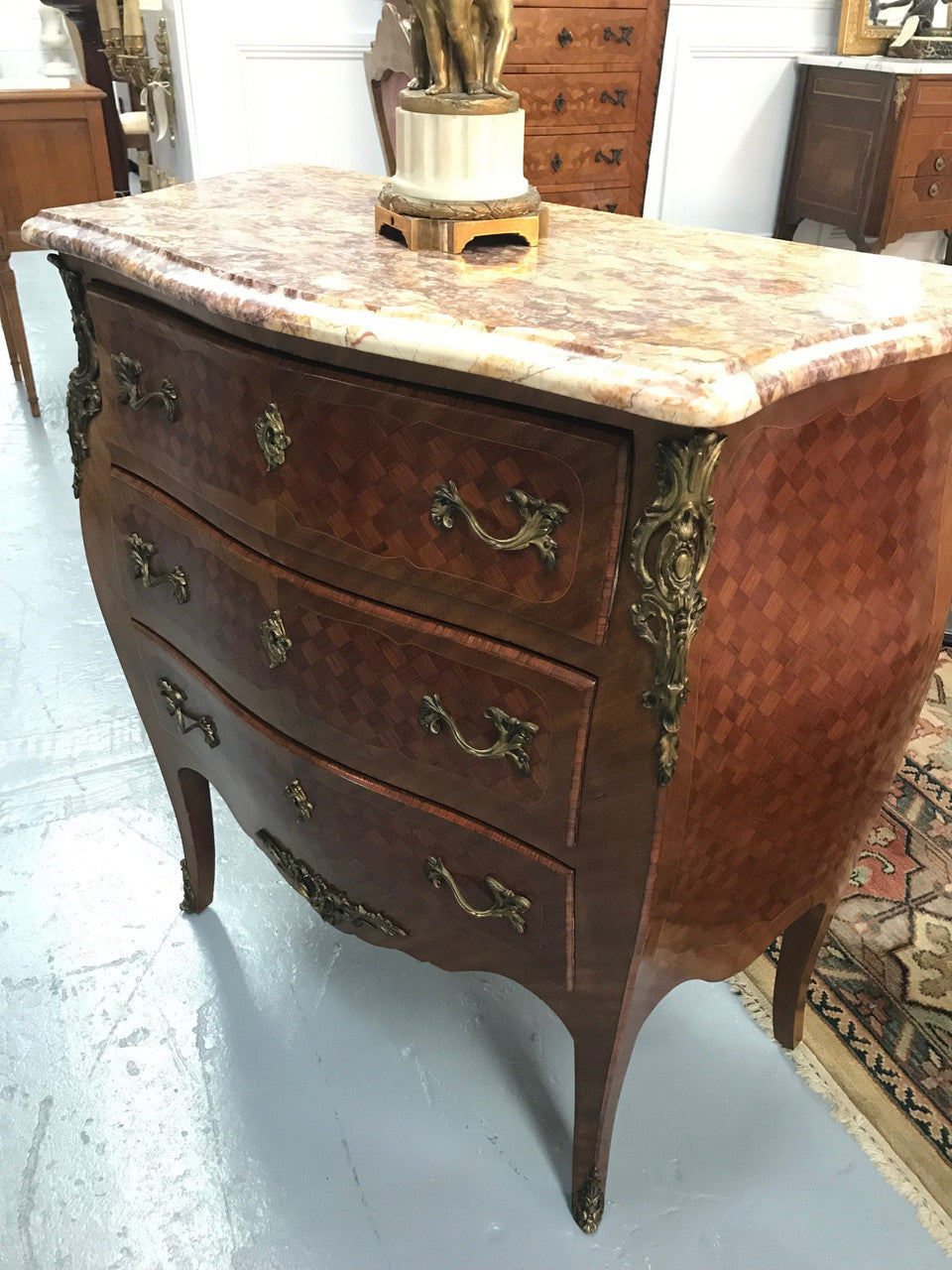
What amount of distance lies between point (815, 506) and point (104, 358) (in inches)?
32.8

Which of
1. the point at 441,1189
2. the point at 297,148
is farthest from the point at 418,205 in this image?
the point at 297,148

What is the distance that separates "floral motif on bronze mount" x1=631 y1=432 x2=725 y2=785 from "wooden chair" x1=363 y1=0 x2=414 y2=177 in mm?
1741

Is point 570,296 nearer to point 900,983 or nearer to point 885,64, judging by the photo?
point 900,983

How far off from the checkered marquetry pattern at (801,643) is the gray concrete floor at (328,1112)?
0.45 metres

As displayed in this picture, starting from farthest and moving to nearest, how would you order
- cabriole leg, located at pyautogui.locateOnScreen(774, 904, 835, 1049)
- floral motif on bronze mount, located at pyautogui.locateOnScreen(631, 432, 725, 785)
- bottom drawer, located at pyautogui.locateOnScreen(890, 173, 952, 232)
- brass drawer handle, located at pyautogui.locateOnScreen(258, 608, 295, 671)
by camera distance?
1. bottom drawer, located at pyautogui.locateOnScreen(890, 173, 952, 232)
2. cabriole leg, located at pyautogui.locateOnScreen(774, 904, 835, 1049)
3. brass drawer handle, located at pyautogui.locateOnScreen(258, 608, 295, 671)
4. floral motif on bronze mount, located at pyautogui.locateOnScreen(631, 432, 725, 785)

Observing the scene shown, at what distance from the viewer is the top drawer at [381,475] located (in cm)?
81

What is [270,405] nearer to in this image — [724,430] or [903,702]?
[724,430]

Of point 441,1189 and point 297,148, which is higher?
point 297,148

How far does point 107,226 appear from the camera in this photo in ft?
3.58

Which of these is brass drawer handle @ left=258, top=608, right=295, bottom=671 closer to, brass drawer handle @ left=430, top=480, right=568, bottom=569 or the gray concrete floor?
brass drawer handle @ left=430, top=480, right=568, bottom=569

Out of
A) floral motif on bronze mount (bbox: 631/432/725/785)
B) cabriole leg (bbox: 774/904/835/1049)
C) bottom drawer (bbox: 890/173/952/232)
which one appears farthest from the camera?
bottom drawer (bbox: 890/173/952/232)

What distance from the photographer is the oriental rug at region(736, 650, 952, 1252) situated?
1.34 m

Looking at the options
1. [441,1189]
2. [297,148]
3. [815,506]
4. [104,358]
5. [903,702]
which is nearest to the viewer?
[815,506]

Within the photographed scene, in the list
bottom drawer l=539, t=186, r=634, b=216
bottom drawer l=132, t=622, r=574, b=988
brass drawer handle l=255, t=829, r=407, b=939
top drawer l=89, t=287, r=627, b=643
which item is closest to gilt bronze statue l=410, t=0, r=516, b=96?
top drawer l=89, t=287, r=627, b=643
